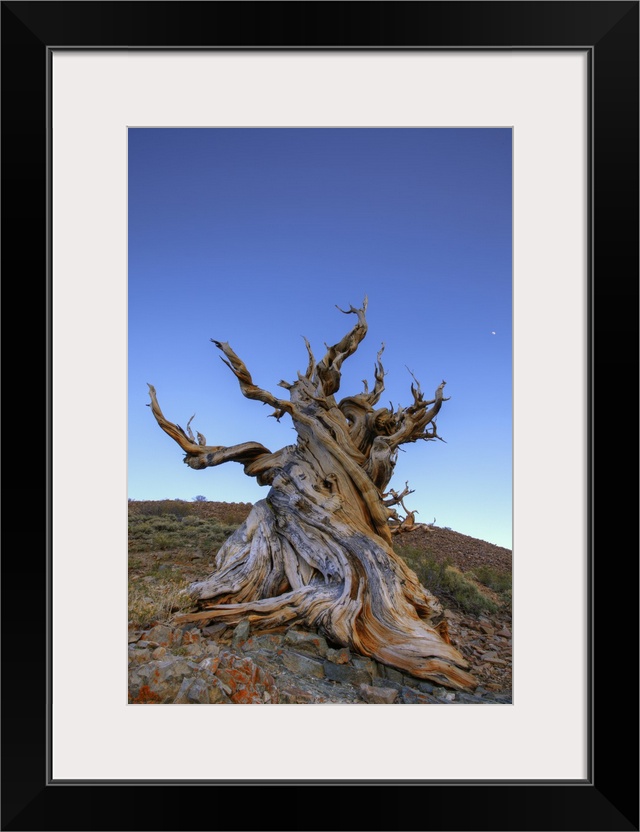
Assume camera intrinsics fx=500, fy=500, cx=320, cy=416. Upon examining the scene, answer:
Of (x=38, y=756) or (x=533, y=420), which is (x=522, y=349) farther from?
(x=38, y=756)

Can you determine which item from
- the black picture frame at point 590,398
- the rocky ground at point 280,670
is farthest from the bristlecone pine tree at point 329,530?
the black picture frame at point 590,398

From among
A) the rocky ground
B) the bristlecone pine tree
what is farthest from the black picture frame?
the bristlecone pine tree

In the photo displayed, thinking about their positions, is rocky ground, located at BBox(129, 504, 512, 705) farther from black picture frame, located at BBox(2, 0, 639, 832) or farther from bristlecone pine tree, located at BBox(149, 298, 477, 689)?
black picture frame, located at BBox(2, 0, 639, 832)

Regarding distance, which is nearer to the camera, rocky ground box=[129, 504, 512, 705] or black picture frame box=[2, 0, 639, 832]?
black picture frame box=[2, 0, 639, 832]

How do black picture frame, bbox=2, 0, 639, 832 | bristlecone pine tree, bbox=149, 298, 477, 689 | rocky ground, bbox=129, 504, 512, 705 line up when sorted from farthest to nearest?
bristlecone pine tree, bbox=149, 298, 477, 689, rocky ground, bbox=129, 504, 512, 705, black picture frame, bbox=2, 0, 639, 832

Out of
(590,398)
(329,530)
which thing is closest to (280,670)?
(329,530)

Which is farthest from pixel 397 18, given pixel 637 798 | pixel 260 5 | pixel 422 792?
pixel 637 798
